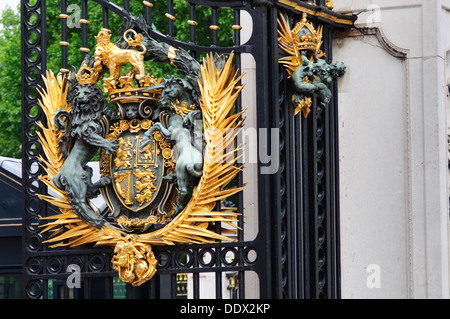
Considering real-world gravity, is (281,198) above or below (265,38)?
below

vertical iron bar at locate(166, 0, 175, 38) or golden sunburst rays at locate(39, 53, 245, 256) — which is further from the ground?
vertical iron bar at locate(166, 0, 175, 38)

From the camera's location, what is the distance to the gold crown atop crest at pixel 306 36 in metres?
8.11

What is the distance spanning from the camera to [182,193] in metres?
7.83

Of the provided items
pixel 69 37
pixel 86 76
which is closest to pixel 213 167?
pixel 86 76

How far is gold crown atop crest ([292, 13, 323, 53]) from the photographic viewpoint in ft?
26.6

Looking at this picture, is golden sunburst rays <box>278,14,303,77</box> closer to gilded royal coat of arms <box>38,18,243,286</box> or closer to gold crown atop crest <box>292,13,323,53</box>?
gold crown atop crest <box>292,13,323,53</box>

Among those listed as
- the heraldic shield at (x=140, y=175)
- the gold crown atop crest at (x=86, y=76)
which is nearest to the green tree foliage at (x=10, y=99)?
the gold crown atop crest at (x=86, y=76)

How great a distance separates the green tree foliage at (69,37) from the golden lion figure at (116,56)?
594cm

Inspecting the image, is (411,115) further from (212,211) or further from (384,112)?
(212,211)

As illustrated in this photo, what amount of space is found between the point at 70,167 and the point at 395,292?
258 centimetres

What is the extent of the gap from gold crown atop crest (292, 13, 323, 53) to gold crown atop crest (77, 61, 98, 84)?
4.91ft

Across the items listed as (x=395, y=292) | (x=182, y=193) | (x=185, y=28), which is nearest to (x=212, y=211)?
(x=182, y=193)

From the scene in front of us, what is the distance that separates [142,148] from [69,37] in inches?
502

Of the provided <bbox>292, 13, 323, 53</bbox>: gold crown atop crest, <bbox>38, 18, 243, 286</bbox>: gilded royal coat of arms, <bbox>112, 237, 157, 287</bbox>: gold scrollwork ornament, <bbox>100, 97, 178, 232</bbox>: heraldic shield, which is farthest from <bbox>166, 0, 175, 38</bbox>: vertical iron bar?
<bbox>112, 237, 157, 287</bbox>: gold scrollwork ornament
